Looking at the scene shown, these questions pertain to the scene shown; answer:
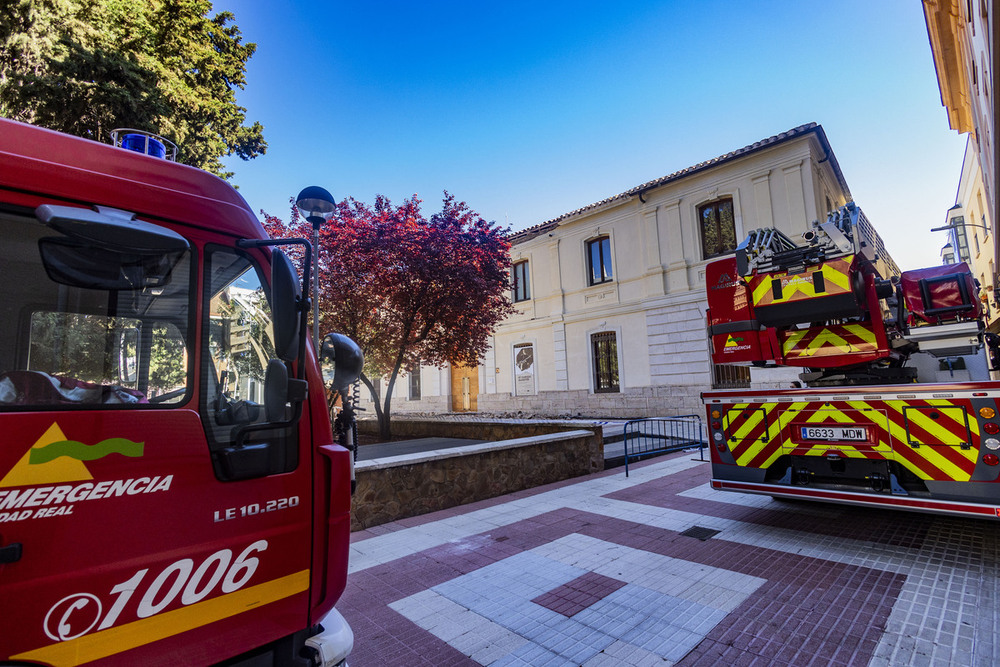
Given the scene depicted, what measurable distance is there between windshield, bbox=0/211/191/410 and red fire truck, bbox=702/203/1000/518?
4.88m

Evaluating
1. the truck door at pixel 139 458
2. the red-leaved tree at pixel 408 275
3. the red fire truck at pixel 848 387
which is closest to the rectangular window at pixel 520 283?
the red-leaved tree at pixel 408 275

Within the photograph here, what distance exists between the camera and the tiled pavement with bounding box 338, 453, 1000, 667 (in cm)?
279

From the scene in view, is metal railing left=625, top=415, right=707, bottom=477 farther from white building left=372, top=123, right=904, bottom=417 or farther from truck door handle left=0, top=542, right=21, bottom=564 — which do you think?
truck door handle left=0, top=542, right=21, bottom=564

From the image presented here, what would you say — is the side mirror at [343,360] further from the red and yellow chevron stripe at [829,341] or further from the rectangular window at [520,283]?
the rectangular window at [520,283]

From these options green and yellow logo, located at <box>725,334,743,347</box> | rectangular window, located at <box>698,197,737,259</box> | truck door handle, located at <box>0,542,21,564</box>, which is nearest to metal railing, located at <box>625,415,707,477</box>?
green and yellow logo, located at <box>725,334,743,347</box>

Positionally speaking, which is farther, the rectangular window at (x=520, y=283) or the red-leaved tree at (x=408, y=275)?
the rectangular window at (x=520, y=283)

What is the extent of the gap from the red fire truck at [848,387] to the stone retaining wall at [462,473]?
2.84 metres

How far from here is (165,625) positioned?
1.70 m

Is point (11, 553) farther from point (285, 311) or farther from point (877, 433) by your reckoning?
point (877, 433)

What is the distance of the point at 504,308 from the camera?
43.1ft

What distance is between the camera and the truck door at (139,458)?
59.9 inches

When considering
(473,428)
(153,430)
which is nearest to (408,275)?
(473,428)

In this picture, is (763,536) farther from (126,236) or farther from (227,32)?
(227,32)

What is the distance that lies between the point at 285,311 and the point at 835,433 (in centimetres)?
479
